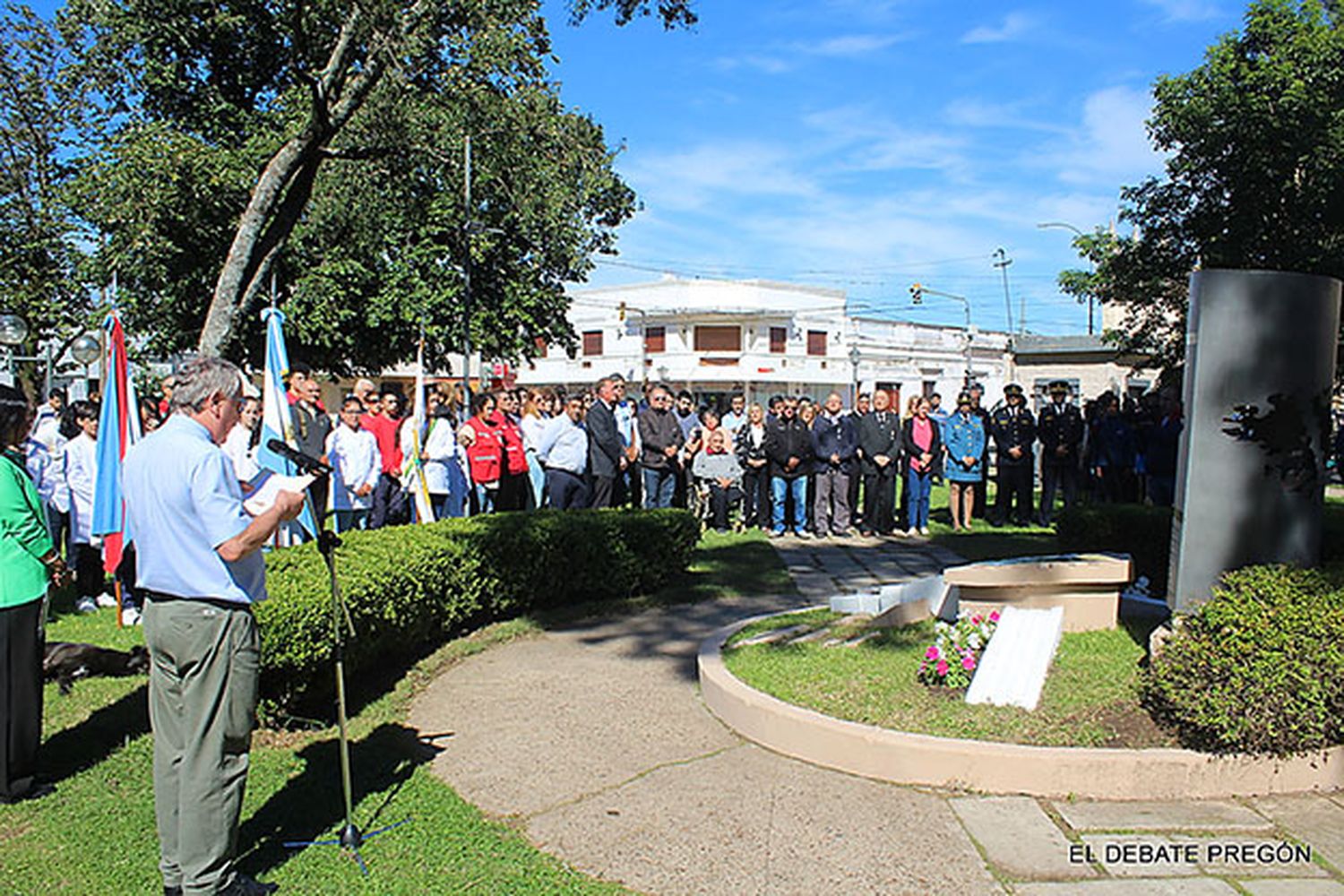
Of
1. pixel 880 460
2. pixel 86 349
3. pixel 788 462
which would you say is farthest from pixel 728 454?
pixel 86 349

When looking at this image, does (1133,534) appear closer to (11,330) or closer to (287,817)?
(287,817)

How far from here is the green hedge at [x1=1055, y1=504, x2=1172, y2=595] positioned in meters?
9.11

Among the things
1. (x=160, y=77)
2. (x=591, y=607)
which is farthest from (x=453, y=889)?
(x=160, y=77)

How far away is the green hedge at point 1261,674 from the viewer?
4457 millimetres

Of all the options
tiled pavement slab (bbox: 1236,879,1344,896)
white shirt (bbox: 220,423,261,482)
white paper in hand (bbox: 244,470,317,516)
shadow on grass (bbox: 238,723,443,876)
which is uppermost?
white paper in hand (bbox: 244,470,317,516)

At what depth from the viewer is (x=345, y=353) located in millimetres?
26656

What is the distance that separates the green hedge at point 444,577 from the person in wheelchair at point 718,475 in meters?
4.22

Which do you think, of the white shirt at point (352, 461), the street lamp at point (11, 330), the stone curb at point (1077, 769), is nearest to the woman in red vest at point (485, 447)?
the white shirt at point (352, 461)

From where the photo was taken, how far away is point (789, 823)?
4.32 m

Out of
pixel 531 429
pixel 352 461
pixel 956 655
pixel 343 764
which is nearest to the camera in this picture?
pixel 343 764

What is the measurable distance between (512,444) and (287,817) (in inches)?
322

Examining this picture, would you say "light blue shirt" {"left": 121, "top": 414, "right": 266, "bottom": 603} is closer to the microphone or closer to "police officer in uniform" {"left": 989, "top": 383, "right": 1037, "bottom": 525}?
the microphone

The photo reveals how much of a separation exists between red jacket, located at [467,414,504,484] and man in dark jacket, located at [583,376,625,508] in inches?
44.6

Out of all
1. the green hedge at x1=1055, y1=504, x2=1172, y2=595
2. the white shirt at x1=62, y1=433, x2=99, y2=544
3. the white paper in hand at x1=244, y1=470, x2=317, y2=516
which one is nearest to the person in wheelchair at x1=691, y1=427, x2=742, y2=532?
the green hedge at x1=1055, y1=504, x2=1172, y2=595
